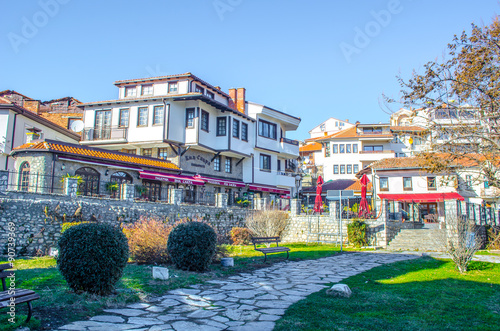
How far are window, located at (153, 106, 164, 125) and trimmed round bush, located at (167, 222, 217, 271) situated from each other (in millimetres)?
19136

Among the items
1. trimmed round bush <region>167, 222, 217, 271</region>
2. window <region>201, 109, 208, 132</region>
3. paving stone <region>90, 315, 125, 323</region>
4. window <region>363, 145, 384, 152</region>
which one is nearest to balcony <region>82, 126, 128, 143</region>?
window <region>201, 109, 208, 132</region>

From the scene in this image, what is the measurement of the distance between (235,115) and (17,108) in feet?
54.8

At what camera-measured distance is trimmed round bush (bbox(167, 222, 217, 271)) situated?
10.7 metres

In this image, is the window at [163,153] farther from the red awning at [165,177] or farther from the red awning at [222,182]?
the red awning at [165,177]

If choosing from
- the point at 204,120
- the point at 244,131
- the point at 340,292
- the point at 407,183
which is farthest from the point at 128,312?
the point at 407,183

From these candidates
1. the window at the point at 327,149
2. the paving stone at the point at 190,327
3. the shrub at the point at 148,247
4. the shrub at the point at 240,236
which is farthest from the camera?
the window at the point at 327,149

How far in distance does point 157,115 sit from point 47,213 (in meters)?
14.8

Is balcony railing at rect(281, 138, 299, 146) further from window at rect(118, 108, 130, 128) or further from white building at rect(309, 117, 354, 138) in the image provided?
white building at rect(309, 117, 354, 138)

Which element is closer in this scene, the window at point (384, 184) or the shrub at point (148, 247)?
the shrub at point (148, 247)

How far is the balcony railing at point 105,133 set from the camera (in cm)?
2958

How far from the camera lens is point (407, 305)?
7180 mm

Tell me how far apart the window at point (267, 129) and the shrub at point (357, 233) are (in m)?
16.8

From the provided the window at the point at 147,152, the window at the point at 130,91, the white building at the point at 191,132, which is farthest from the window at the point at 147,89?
the window at the point at 147,152

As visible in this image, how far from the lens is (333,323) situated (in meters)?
5.97
